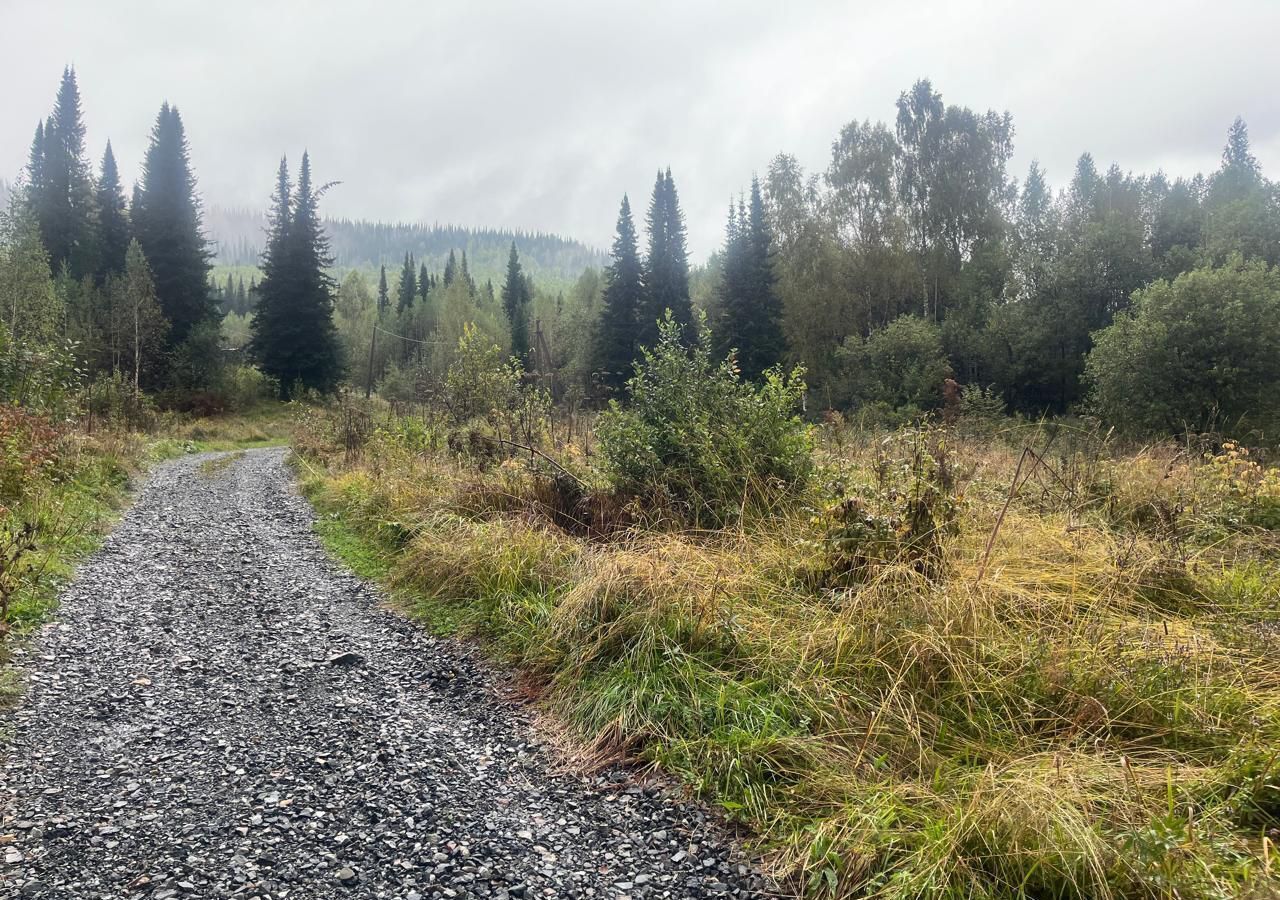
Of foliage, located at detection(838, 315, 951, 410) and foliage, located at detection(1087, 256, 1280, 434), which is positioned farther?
foliage, located at detection(838, 315, 951, 410)

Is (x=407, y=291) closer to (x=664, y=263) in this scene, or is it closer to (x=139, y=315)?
(x=664, y=263)

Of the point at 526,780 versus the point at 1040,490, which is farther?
the point at 1040,490

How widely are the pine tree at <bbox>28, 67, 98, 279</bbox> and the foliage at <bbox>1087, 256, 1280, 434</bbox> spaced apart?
5116 cm

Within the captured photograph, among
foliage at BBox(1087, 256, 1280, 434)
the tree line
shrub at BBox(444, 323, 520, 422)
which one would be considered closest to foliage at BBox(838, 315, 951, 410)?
the tree line

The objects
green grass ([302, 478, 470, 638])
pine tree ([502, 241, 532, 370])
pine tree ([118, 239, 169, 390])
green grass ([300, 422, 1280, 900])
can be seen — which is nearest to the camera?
green grass ([300, 422, 1280, 900])

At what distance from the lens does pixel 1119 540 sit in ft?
16.0

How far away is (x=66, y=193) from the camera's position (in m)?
40.7

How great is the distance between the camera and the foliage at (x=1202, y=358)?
57.9 ft

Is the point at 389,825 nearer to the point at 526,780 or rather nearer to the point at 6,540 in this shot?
the point at 526,780

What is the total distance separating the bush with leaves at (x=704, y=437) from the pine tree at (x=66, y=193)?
1836 inches

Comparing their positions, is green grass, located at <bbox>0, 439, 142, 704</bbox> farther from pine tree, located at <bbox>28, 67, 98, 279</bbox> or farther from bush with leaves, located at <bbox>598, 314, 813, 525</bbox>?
pine tree, located at <bbox>28, 67, 98, 279</bbox>

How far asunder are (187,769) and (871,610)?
11.6 ft

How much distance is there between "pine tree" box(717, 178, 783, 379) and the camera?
36.2 meters

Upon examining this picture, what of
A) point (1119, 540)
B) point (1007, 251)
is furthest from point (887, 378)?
point (1119, 540)
